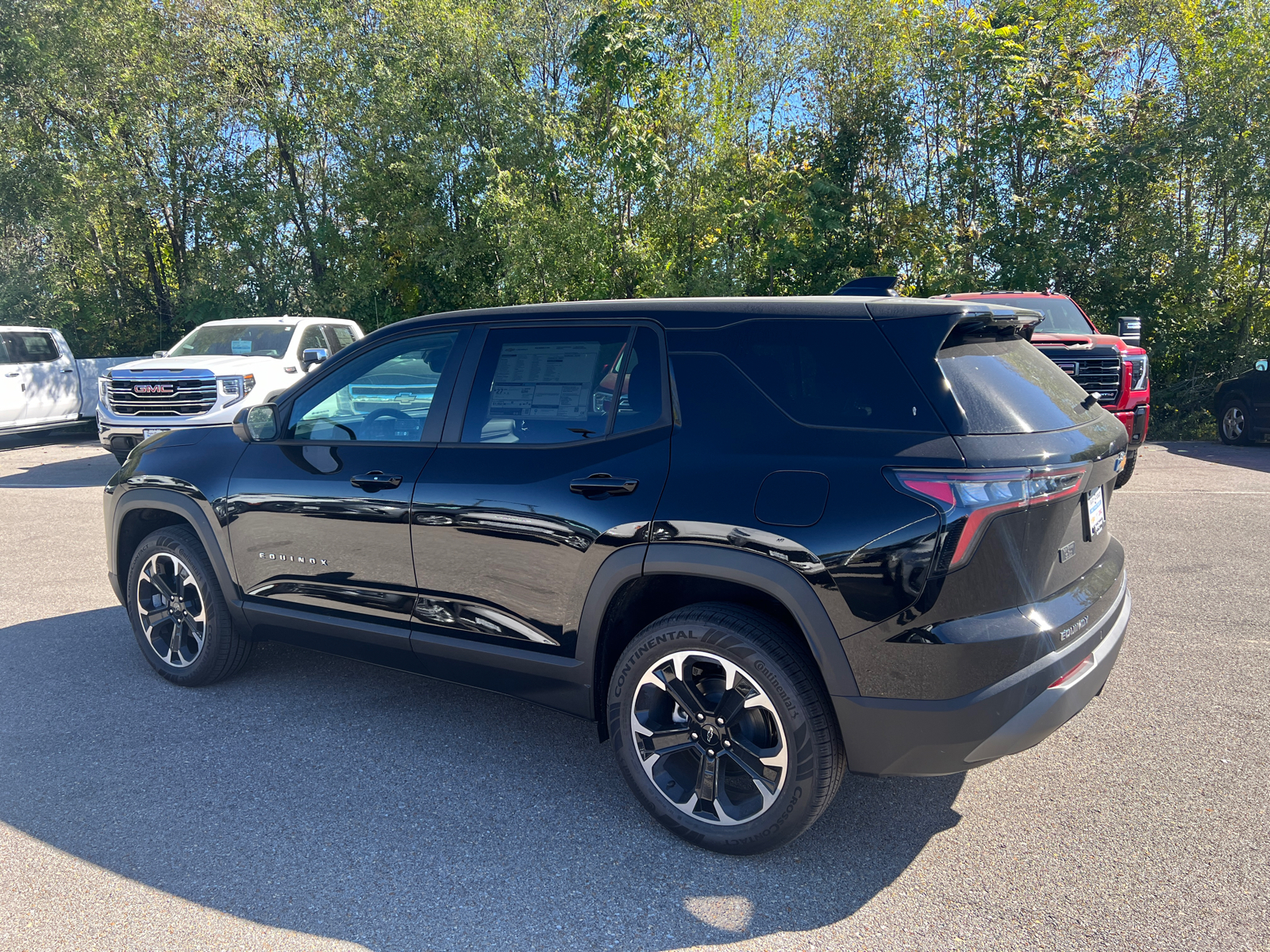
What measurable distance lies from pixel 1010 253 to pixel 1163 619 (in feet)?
40.5

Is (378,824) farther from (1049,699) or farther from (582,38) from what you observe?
(582,38)

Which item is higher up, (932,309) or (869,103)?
(869,103)

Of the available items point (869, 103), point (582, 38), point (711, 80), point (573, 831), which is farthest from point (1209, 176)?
point (573, 831)

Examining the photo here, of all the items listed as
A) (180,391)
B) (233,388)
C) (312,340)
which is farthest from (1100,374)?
(180,391)

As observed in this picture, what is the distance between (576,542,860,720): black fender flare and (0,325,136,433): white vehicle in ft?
46.3

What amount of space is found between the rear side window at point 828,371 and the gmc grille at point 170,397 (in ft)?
30.3

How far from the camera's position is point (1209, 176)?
15.5 metres

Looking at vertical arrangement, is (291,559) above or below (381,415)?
below

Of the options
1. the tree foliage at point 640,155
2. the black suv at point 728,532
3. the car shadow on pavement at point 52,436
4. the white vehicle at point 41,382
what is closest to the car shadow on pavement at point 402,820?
the black suv at point 728,532

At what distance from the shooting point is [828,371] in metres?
2.83

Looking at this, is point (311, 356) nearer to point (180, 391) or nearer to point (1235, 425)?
point (180, 391)

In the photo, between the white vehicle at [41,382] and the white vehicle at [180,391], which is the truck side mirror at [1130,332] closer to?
the white vehicle at [180,391]

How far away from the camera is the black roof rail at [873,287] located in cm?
344

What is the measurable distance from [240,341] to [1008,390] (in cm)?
1147
